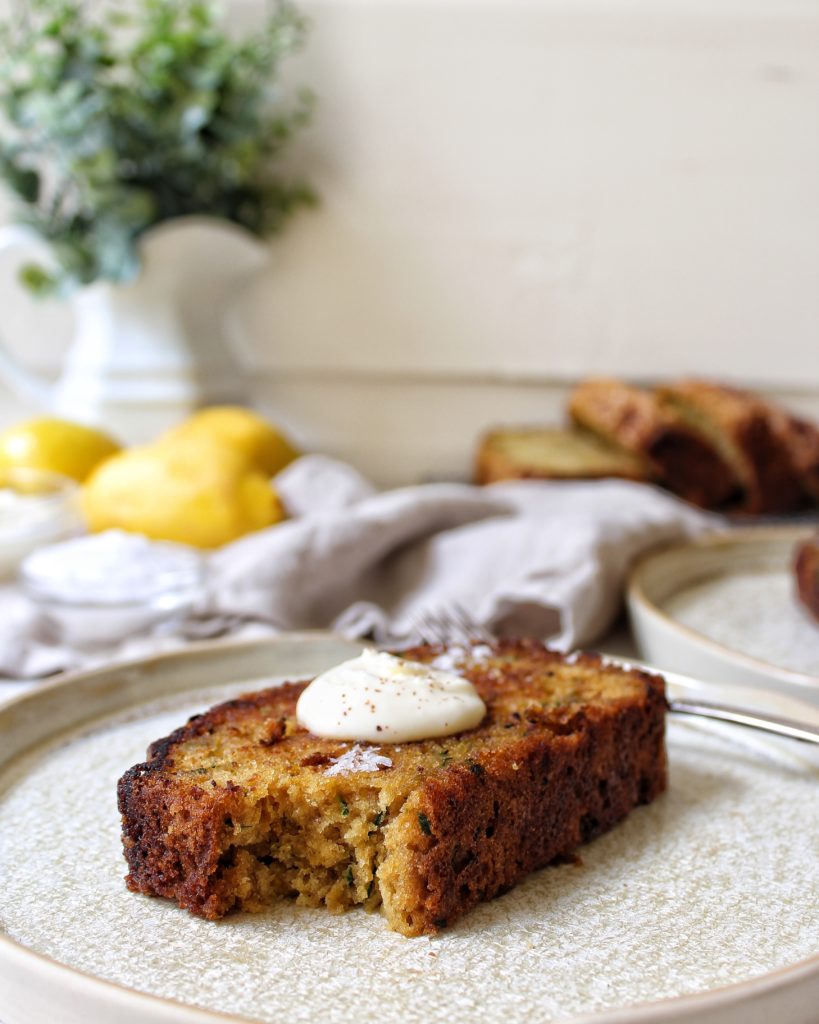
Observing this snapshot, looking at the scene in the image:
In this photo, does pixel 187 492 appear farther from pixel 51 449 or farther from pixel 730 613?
pixel 730 613

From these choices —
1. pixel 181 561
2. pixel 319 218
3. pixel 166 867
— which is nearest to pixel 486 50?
pixel 319 218

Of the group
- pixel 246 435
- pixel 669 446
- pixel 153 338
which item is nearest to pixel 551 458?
pixel 669 446

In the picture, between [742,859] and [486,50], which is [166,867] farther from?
[486,50]

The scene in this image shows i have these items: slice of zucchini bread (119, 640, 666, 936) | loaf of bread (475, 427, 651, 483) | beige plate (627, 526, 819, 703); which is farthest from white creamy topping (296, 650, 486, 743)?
loaf of bread (475, 427, 651, 483)

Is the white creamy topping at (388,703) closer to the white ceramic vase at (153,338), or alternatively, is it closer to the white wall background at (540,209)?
the white ceramic vase at (153,338)

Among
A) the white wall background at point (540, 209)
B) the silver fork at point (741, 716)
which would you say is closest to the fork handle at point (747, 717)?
the silver fork at point (741, 716)

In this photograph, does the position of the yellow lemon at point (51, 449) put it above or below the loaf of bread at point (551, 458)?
above
